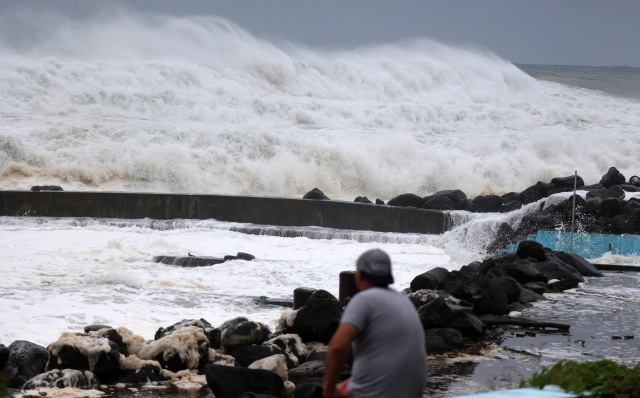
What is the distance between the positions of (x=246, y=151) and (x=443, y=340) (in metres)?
19.5

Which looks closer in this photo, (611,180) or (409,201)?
(409,201)

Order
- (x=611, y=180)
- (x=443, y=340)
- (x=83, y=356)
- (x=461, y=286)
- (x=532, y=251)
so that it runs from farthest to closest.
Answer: (x=611, y=180)
(x=532, y=251)
(x=461, y=286)
(x=443, y=340)
(x=83, y=356)

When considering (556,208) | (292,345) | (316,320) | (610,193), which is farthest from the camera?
(610,193)

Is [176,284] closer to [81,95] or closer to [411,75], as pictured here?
[81,95]

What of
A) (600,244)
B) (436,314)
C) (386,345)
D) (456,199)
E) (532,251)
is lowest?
(436,314)

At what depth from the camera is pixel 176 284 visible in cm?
1184

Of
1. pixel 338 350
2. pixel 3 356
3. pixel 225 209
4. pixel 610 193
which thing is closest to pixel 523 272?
pixel 3 356

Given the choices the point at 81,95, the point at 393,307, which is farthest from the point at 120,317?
the point at 81,95

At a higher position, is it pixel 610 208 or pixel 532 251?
pixel 610 208

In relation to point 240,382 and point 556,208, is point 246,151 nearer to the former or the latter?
point 556,208

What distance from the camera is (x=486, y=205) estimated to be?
19.1 m

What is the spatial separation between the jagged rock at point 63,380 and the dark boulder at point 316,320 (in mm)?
1921

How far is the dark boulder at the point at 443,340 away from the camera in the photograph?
301 inches

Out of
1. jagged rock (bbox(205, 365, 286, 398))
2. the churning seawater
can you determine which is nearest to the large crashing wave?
the churning seawater
